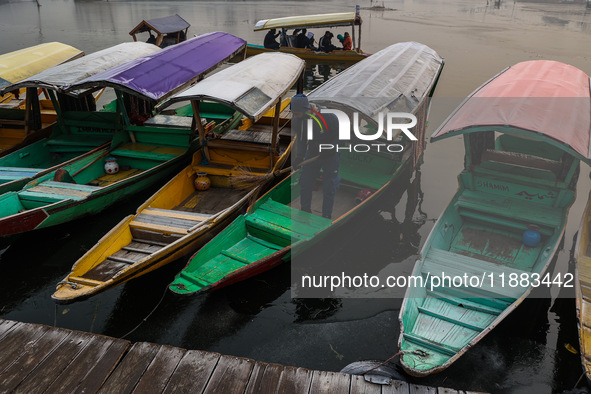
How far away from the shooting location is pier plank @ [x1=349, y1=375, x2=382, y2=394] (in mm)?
3750

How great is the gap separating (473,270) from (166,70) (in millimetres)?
A: 6786

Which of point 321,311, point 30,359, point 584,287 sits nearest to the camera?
point 30,359

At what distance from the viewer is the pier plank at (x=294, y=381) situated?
12.4 ft

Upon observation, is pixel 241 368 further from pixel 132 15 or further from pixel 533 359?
pixel 132 15

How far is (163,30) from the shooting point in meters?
17.1

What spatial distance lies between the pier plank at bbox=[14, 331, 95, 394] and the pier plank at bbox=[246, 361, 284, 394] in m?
1.72

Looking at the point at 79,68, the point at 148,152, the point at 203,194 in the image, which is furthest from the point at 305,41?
the point at 203,194

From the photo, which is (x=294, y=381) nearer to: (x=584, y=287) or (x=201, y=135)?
(x=584, y=287)

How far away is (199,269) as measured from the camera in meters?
5.73

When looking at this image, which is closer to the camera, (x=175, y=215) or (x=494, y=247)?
(x=494, y=247)

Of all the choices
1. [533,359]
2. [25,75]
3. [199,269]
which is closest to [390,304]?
[533,359]

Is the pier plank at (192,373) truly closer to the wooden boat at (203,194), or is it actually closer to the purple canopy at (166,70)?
the wooden boat at (203,194)

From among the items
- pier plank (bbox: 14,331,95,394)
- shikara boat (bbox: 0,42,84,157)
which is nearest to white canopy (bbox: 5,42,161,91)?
shikara boat (bbox: 0,42,84,157)

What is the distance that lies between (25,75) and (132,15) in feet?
98.8
